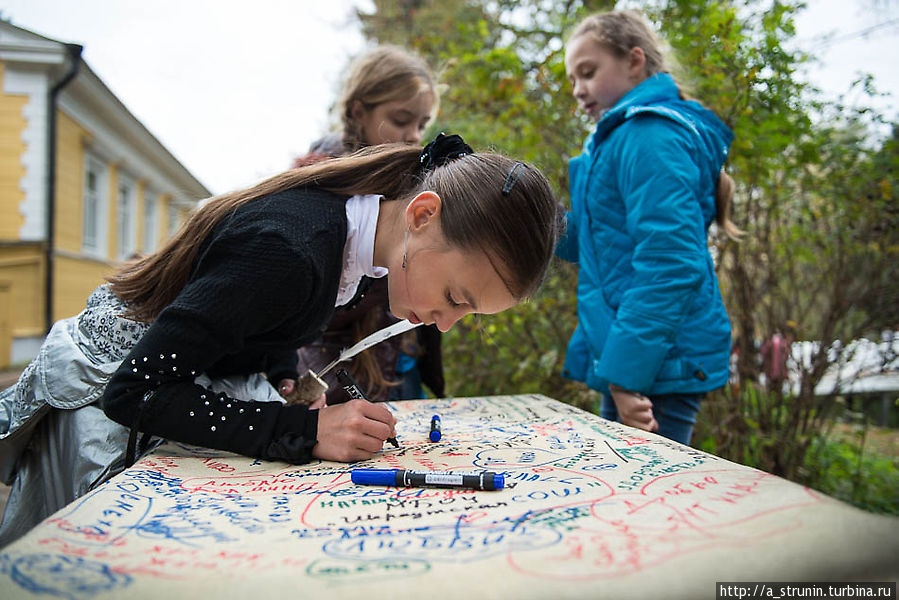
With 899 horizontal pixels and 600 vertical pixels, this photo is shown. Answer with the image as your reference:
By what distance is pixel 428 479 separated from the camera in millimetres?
956

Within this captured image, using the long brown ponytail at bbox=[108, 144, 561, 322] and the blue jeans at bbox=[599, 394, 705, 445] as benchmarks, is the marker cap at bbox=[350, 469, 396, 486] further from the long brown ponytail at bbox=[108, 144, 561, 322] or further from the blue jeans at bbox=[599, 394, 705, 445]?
the blue jeans at bbox=[599, 394, 705, 445]

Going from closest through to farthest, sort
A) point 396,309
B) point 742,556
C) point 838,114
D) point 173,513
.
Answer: point 742,556, point 173,513, point 396,309, point 838,114

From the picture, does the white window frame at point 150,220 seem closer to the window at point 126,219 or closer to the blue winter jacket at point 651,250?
the window at point 126,219

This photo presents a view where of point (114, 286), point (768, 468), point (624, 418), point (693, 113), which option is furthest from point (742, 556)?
point (768, 468)

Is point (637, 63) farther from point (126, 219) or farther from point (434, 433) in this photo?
point (126, 219)

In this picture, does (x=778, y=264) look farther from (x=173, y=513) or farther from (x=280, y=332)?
(x=173, y=513)

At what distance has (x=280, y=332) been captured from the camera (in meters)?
1.26

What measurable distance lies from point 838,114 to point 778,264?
69 centimetres

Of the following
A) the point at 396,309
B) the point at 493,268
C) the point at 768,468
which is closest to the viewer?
the point at 493,268

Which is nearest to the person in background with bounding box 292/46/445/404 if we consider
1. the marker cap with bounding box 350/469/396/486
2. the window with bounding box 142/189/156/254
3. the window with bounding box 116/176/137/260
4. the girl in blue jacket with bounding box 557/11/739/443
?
the girl in blue jacket with bounding box 557/11/739/443

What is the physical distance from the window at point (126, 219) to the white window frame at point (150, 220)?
98 centimetres

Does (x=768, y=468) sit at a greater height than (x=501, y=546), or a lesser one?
lesser

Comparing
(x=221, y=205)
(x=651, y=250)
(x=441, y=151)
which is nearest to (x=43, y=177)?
(x=221, y=205)

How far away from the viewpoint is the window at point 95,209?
927 centimetres
